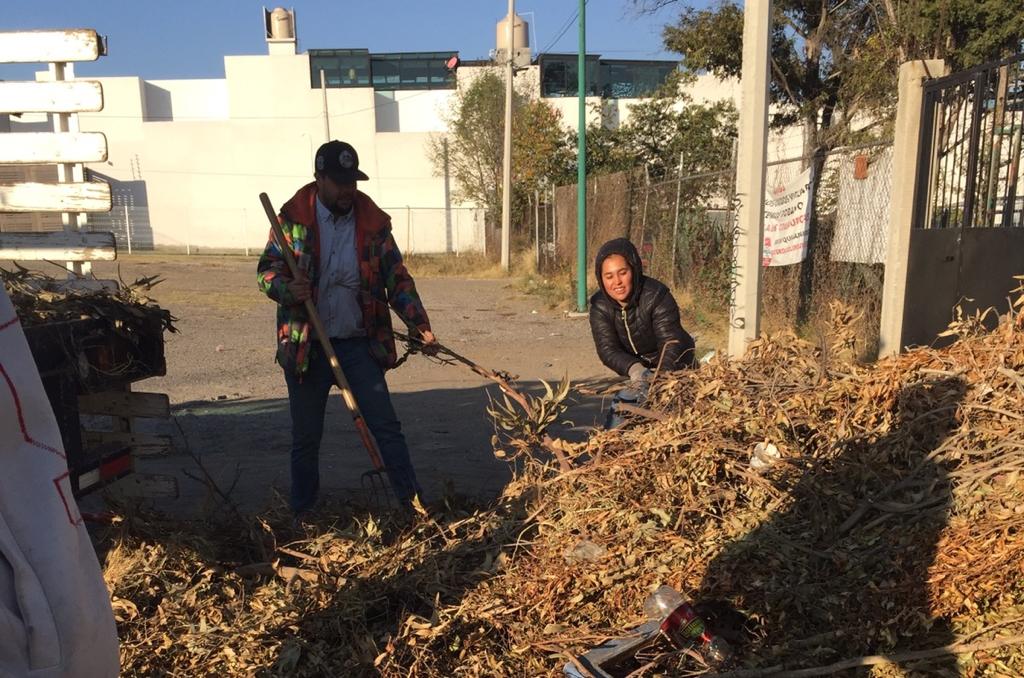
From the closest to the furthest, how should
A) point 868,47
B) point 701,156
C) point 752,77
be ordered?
1. point 752,77
2. point 868,47
3. point 701,156

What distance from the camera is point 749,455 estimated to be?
315 cm

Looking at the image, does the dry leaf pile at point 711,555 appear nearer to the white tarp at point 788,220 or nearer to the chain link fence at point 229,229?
the white tarp at point 788,220

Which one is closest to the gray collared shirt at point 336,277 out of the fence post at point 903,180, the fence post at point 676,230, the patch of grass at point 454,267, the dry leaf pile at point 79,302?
the dry leaf pile at point 79,302

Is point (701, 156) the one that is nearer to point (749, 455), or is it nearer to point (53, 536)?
point (749, 455)

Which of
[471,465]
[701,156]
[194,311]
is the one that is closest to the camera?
[471,465]

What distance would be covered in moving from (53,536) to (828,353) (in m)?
3.28

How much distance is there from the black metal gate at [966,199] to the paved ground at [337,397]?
281 centimetres

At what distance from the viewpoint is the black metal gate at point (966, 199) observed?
5.64 m

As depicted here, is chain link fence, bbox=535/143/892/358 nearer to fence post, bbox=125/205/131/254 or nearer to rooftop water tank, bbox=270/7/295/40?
fence post, bbox=125/205/131/254

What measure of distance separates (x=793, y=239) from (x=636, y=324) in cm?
547

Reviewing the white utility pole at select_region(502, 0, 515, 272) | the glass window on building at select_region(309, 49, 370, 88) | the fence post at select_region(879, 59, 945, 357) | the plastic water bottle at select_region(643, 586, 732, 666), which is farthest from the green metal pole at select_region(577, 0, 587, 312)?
the glass window on building at select_region(309, 49, 370, 88)

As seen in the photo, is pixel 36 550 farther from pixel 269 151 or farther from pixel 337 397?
pixel 269 151

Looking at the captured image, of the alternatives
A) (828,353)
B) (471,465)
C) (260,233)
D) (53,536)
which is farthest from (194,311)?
(260,233)

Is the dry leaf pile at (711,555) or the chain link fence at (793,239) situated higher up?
the chain link fence at (793,239)
